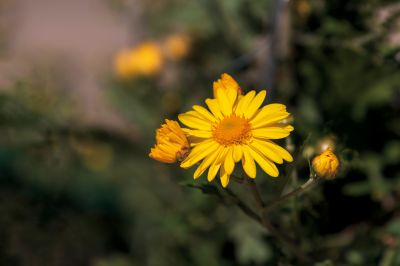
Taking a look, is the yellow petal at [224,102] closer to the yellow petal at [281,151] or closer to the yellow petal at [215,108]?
the yellow petal at [215,108]

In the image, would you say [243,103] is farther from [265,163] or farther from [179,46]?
[179,46]

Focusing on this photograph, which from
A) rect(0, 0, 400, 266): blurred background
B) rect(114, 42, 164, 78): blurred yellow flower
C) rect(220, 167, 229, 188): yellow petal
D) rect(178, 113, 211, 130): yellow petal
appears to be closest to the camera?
rect(220, 167, 229, 188): yellow petal

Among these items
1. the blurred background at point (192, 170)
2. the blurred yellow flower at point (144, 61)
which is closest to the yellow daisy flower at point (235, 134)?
the blurred background at point (192, 170)

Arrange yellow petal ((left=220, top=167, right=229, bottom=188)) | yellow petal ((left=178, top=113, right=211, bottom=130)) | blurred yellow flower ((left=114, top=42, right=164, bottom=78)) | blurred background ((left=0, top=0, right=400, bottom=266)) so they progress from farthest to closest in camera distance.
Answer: blurred yellow flower ((left=114, top=42, right=164, bottom=78)), blurred background ((left=0, top=0, right=400, bottom=266)), yellow petal ((left=178, top=113, right=211, bottom=130)), yellow petal ((left=220, top=167, right=229, bottom=188))

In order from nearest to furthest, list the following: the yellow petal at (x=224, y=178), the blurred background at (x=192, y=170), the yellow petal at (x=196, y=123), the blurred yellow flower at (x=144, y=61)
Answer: the yellow petal at (x=224, y=178) < the yellow petal at (x=196, y=123) < the blurred background at (x=192, y=170) < the blurred yellow flower at (x=144, y=61)

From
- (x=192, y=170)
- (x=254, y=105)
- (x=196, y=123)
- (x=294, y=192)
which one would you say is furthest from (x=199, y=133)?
(x=192, y=170)

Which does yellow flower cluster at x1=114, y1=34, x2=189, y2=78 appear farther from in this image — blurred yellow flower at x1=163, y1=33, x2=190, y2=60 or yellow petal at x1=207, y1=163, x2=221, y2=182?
yellow petal at x1=207, y1=163, x2=221, y2=182

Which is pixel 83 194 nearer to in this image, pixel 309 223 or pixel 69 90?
pixel 69 90

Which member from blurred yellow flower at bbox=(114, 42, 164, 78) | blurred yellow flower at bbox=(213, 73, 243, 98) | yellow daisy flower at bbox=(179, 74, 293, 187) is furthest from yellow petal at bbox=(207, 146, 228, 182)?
blurred yellow flower at bbox=(114, 42, 164, 78)
